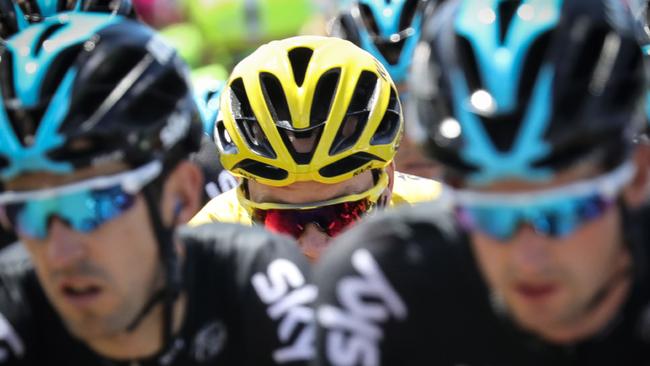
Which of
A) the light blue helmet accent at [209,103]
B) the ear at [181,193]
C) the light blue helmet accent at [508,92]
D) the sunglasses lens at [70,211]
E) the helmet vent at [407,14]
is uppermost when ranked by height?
the light blue helmet accent at [508,92]

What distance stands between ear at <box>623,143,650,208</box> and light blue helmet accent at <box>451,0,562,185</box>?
374 millimetres

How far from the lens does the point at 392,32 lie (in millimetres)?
7766

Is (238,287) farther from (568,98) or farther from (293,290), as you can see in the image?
(568,98)

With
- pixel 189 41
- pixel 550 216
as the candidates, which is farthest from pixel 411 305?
pixel 189 41

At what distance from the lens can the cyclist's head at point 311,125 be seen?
231 inches

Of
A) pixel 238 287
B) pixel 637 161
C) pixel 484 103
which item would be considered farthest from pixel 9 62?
pixel 637 161

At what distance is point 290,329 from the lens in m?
4.17

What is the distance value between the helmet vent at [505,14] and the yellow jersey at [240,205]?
3.04 m

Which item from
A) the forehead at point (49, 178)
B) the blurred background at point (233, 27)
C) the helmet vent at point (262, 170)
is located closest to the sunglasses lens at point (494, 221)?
the forehead at point (49, 178)

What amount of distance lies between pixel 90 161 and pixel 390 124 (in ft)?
8.72

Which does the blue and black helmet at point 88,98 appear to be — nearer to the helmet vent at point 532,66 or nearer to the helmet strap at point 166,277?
the helmet strap at point 166,277

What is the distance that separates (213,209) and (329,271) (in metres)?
2.86

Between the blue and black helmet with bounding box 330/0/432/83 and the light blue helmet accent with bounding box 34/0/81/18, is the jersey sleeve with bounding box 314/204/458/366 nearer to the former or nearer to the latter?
the blue and black helmet with bounding box 330/0/432/83

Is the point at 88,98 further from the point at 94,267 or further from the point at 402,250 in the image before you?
the point at 402,250
